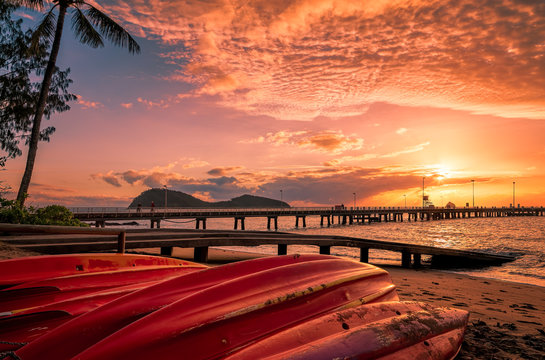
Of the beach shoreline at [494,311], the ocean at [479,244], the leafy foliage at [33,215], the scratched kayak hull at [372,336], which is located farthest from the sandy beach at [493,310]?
the leafy foliage at [33,215]

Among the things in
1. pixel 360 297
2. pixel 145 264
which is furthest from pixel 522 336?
pixel 145 264

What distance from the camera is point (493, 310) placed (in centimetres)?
544

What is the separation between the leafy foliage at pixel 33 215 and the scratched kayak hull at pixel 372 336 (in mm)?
11484

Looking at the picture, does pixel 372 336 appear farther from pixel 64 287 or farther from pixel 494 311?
pixel 494 311

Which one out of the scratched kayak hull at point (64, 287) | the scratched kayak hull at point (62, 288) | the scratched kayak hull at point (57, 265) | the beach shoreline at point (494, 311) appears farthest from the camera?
the beach shoreline at point (494, 311)

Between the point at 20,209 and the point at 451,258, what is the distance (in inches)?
627

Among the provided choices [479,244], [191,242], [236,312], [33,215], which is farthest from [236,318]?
[479,244]

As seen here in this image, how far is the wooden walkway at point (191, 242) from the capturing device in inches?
259

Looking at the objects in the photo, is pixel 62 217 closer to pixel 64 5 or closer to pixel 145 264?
pixel 64 5

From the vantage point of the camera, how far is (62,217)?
39.0 ft

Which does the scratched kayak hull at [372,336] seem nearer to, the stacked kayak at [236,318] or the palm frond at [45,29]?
the stacked kayak at [236,318]

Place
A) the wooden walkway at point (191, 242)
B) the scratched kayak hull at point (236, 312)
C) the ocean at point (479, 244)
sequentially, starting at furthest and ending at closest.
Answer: the ocean at point (479, 244) → the wooden walkway at point (191, 242) → the scratched kayak hull at point (236, 312)

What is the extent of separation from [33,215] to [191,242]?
6.13 meters

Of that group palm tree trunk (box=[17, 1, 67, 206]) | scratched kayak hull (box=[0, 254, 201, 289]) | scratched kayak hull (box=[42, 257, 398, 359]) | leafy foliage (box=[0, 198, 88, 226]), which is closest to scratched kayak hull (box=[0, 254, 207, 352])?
scratched kayak hull (box=[0, 254, 201, 289])
